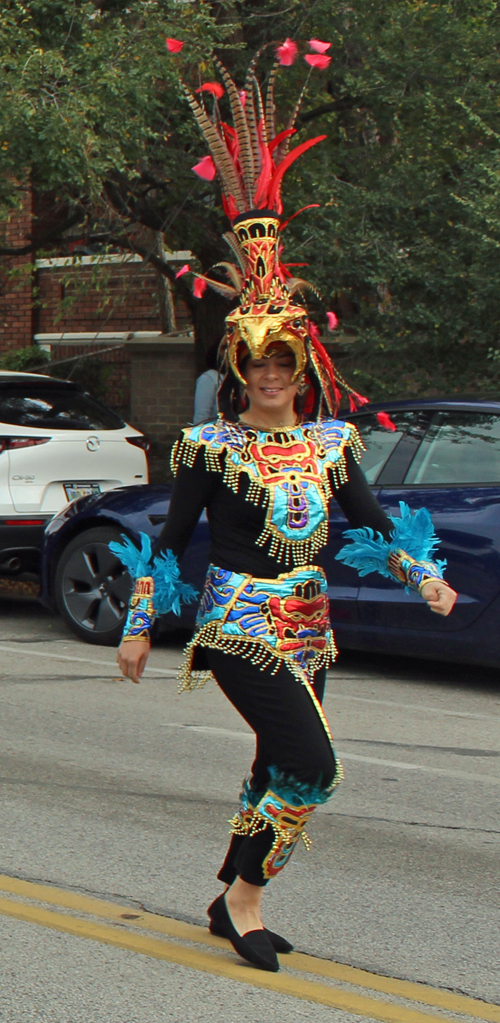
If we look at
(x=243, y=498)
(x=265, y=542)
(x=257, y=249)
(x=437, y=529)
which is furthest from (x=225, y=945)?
(x=437, y=529)

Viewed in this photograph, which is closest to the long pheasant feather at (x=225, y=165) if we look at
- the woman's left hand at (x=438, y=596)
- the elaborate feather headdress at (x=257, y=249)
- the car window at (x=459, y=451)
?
the elaborate feather headdress at (x=257, y=249)

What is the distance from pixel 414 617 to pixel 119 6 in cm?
Result: 604

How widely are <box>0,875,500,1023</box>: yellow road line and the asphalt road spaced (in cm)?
1

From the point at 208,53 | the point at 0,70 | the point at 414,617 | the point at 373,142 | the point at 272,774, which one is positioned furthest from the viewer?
the point at 373,142

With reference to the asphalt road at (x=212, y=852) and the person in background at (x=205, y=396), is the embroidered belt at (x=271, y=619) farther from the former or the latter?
the person in background at (x=205, y=396)

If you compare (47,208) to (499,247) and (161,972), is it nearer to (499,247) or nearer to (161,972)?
(499,247)

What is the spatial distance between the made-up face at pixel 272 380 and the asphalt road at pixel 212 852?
1.55 metres

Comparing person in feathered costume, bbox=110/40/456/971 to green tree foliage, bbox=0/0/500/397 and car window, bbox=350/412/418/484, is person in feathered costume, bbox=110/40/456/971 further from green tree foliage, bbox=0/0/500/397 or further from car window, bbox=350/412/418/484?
green tree foliage, bbox=0/0/500/397

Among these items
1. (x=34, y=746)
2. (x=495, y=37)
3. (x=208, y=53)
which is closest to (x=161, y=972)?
(x=34, y=746)

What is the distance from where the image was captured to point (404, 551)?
359 centimetres

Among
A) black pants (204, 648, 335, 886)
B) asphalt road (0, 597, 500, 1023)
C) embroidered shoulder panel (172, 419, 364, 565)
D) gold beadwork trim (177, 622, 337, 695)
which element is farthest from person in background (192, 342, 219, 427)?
black pants (204, 648, 335, 886)

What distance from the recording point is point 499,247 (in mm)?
9219

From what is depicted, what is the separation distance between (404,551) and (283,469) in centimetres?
43

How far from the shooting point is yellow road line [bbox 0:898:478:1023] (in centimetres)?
325
